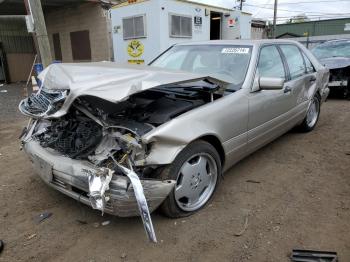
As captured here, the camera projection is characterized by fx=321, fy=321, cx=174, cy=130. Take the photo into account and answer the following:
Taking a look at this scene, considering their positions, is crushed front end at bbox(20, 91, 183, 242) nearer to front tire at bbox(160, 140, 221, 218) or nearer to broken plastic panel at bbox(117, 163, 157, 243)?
broken plastic panel at bbox(117, 163, 157, 243)

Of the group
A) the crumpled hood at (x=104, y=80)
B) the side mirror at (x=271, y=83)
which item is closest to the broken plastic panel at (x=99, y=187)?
the crumpled hood at (x=104, y=80)

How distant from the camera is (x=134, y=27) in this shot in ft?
32.2

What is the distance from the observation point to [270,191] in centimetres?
350

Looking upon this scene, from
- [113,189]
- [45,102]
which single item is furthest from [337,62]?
[113,189]

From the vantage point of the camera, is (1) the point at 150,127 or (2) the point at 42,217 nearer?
(1) the point at 150,127

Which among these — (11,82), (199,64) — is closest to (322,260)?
(199,64)

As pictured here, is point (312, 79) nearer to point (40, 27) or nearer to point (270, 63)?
point (270, 63)

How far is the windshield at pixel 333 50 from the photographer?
30.9 ft

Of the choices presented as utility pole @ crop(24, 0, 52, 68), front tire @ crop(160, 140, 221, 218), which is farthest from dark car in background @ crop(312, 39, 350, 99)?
utility pole @ crop(24, 0, 52, 68)

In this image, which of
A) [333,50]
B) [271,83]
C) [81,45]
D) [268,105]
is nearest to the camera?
[271,83]

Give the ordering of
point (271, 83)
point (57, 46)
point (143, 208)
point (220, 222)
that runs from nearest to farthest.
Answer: point (143, 208), point (220, 222), point (271, 83), point (57, 46)

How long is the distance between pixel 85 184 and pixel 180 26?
8093mm

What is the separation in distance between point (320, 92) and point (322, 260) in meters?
3.74

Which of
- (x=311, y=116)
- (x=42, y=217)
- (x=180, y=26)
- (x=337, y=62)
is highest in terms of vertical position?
(x=180, y=26)
